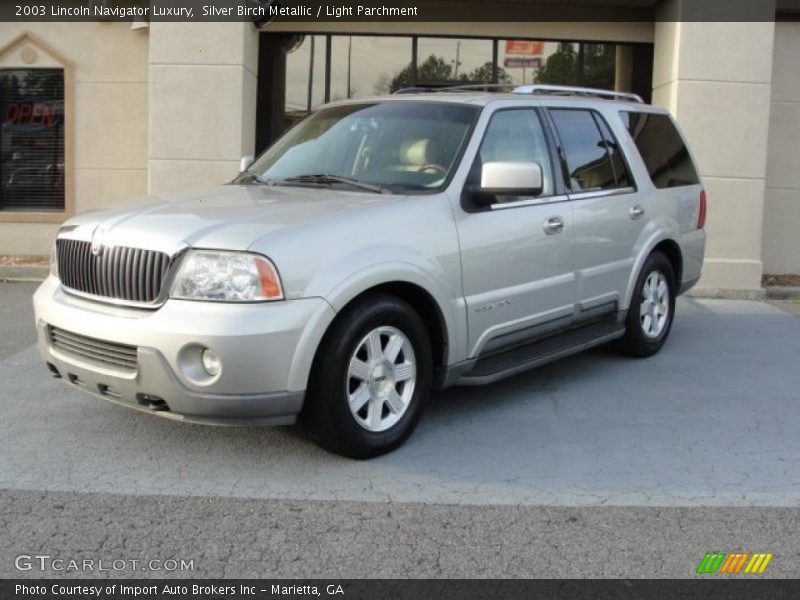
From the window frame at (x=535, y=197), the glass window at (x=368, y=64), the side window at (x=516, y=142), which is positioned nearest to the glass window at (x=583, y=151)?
the window frame at (x=535, y=197)

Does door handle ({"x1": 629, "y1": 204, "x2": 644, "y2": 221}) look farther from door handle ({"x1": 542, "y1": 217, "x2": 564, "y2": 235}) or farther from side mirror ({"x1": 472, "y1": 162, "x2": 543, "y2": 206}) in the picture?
side mirror ({"x1": 472, "y1": 162, "x2": 543, "y2": 206})

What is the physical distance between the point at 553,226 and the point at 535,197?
0.21 metres

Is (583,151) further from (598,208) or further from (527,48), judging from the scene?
(527,48)

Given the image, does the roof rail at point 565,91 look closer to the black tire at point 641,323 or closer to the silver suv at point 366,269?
the silver suv at point 366,269

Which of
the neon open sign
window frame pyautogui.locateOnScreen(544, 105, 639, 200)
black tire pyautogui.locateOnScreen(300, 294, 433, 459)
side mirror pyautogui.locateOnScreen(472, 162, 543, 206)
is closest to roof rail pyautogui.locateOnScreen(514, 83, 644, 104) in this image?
window frame pyautogui.locateOnScreen(544, 105, 639, 200)

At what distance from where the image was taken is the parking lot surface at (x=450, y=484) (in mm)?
3461

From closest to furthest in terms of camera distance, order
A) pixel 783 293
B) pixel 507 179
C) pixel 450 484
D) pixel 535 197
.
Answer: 1. pixel 450 484
2. pixel 507 179
3. pixel 535 197
4. pixel 783 293

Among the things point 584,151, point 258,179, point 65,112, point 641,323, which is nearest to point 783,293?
point 641,323

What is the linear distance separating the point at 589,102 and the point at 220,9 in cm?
520

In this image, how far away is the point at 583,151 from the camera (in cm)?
586

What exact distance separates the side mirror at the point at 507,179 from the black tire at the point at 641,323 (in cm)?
185

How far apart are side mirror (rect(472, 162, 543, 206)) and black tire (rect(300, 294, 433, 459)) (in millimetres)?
834

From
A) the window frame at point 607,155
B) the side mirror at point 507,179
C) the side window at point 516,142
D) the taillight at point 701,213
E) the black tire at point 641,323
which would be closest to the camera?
the side mirror at point 507,179

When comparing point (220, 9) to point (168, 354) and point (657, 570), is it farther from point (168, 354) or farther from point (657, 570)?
point (657, 570)
